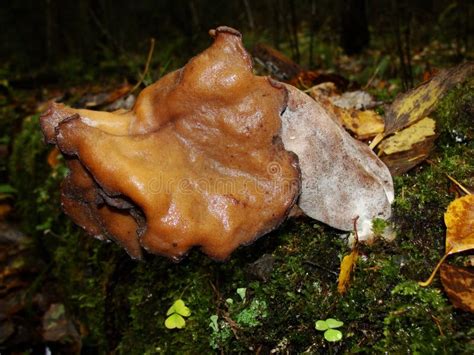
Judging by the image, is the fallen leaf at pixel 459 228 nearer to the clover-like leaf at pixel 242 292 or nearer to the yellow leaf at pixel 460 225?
the yellow leaf at pixel 460 225

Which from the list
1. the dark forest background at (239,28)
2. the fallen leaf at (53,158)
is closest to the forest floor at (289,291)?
the fallen leaf at (53,158)

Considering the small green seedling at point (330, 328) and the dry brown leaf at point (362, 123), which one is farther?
the dry brown leaf at point (362, 123)

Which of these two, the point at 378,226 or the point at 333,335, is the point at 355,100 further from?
the point at 333,335

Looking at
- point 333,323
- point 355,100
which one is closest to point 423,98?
point 355,100

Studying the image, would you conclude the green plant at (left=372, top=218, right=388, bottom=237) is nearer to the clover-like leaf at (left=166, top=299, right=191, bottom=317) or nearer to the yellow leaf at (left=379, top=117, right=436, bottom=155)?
the yellow leaf at (left=379, top=117, right=436, bottom=155)

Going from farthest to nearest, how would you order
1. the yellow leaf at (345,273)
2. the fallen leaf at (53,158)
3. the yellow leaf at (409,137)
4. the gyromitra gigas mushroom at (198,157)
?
the fallen leaf at (53,158), the yellow leaf at (409,137), the yellow leaf at (345,273), the gyromitra gigas mushroom at (198,157)

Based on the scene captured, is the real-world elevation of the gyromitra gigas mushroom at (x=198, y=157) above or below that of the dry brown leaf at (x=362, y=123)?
above

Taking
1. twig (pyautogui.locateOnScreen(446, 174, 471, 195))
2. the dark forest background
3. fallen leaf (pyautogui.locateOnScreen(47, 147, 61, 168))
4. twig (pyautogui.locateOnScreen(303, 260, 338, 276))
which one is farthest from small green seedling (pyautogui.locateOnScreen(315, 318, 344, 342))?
fallen leaf (pyautogui.locateOnScreen(47, 147, 61, 168))
